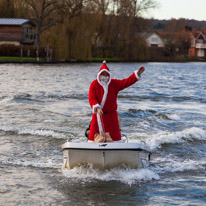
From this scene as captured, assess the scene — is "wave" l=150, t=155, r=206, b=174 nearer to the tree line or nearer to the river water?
the river water

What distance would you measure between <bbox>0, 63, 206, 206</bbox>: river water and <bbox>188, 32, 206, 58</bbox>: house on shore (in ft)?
345

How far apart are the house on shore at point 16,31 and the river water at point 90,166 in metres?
42.1

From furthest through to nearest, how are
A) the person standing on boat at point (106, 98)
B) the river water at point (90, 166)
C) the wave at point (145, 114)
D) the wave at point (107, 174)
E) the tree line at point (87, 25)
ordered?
the tree line at point (87, 25), the wave at point (145, 114), the person standing on boat at point (106, 98), the wave at point (107, 174), the river water at point (90, 166)

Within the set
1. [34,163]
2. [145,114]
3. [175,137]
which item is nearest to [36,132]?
[34,163]

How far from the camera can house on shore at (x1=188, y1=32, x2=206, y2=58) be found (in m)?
124

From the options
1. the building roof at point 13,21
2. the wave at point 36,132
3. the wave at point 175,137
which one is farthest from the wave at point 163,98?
the building roof at point 13,21

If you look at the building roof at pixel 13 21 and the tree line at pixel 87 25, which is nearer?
the tree line at pixel 87 25

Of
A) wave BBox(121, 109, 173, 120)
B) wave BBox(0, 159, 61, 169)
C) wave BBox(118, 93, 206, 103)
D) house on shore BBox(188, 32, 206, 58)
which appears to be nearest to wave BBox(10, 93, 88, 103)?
wave BBox(118, 93, 206, 103)

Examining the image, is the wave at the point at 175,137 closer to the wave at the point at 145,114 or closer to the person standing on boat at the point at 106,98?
the wave at the point at 145,114

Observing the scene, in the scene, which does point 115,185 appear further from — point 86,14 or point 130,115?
point 86,14

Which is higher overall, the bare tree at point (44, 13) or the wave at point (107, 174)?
the bare tree at point (44, 13)

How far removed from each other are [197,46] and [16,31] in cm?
7007

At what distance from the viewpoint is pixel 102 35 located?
65.2 metres

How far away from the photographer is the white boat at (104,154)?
7637mm
